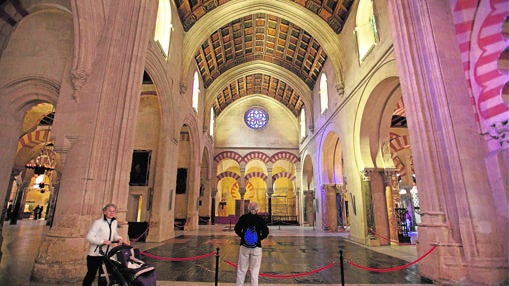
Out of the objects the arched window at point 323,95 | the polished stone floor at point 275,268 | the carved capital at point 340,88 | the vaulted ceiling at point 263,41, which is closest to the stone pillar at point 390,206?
the polished stone floor at point 275,268

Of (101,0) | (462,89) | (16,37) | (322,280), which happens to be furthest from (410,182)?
(16,37)

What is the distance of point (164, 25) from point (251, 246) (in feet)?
27.1

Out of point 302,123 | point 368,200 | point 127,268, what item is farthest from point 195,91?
point 127,268

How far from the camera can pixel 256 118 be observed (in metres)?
20.0

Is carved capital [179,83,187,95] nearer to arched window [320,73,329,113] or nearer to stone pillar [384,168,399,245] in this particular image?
arched window [320,73,329,113]

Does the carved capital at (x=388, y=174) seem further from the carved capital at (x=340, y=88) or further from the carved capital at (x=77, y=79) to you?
the carved capital at (x=77, y=79)

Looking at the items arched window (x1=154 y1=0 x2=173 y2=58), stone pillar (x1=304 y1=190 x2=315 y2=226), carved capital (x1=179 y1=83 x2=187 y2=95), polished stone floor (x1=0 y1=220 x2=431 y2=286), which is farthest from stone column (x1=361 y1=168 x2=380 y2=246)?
stone pillar (x1=304 y1=190 x2=315 y2=226)

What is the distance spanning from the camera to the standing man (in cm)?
301

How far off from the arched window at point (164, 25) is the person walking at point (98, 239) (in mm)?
6853

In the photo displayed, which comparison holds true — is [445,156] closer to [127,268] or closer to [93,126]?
[127,268]

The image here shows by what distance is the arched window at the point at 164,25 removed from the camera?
8.34 metres

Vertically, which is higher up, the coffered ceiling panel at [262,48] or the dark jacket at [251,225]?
the coffered ceiling panel at [262,48]

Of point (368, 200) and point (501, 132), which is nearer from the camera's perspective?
point (501, 132)

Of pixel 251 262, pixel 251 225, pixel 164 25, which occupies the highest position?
pixel 164 25
